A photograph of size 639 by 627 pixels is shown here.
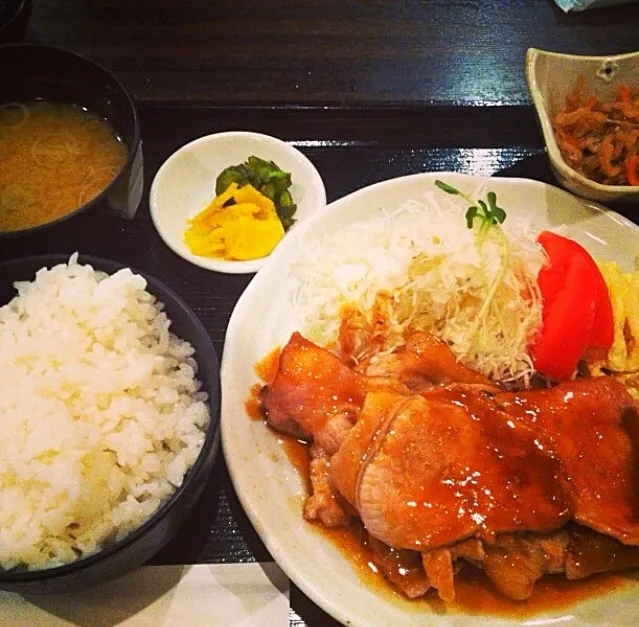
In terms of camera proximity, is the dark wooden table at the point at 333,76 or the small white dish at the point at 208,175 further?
the dark wooden table at the point at 333,76

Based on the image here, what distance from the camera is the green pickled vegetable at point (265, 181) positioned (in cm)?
289

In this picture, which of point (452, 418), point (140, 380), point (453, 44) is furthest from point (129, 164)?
point (453, 44)

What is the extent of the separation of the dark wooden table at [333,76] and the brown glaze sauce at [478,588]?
1.00m

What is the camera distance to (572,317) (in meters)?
2.47

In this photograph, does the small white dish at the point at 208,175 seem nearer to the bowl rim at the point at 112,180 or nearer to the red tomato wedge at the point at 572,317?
the bowl rim at the point at 112,180

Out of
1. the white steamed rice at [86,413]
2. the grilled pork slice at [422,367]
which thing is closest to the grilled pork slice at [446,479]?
the grilled pork slice at [422,367]

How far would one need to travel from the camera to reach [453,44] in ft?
11.7

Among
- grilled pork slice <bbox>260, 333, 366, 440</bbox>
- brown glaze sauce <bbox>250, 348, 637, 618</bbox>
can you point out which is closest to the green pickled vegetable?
grilled pork slice <bbox>260, 333, 366, 440</bbox>

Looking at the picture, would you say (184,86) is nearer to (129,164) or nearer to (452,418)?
(129,164)

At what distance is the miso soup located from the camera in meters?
2.52

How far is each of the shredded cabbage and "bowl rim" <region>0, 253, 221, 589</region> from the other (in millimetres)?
623

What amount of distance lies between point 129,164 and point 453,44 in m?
1.97

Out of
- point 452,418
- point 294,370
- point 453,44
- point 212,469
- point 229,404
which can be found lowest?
point 212,469

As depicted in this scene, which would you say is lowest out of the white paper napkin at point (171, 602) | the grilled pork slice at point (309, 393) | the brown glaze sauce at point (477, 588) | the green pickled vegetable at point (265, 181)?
the white paper napkin at point (171, 602)
